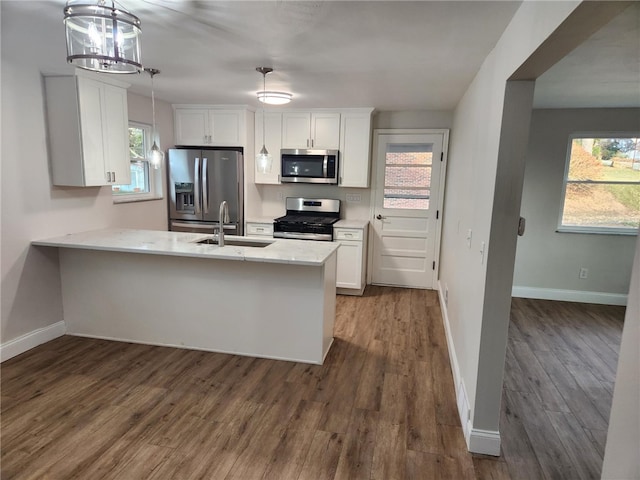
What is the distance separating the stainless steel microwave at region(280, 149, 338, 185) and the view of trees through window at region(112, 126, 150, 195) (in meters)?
1.63

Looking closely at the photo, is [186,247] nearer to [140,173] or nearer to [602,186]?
[140,173]

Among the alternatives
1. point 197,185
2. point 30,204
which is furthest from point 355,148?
point 30,204

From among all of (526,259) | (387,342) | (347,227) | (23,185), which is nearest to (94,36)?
(23,185)

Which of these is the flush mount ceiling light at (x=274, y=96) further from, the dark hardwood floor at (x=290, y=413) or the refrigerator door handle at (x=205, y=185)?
the dark hardwood floor at (x=290, y=413)

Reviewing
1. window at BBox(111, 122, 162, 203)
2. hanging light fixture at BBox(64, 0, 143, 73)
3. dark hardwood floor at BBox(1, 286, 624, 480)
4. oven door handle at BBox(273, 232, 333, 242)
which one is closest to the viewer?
hanging light fixture at BBox(64, 0, 143, 73)

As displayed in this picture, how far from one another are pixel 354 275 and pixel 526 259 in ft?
7.23

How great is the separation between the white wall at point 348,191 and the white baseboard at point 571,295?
88.8 inches

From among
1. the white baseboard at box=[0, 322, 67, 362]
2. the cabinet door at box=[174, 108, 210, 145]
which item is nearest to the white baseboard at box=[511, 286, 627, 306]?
the cabinet door at box=[174, 108, 210, 145]

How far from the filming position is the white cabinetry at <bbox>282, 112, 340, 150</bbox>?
4.73 m

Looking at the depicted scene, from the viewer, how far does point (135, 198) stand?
4230 millimetres

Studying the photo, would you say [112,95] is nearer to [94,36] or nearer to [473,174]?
[94,36]

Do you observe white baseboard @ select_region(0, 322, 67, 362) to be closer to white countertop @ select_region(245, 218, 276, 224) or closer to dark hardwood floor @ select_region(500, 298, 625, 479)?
white countertop @ select_region(245, 218, 276, 224)

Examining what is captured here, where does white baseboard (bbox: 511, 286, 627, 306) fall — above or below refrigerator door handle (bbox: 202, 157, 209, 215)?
below

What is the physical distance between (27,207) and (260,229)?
2426 millimetres
